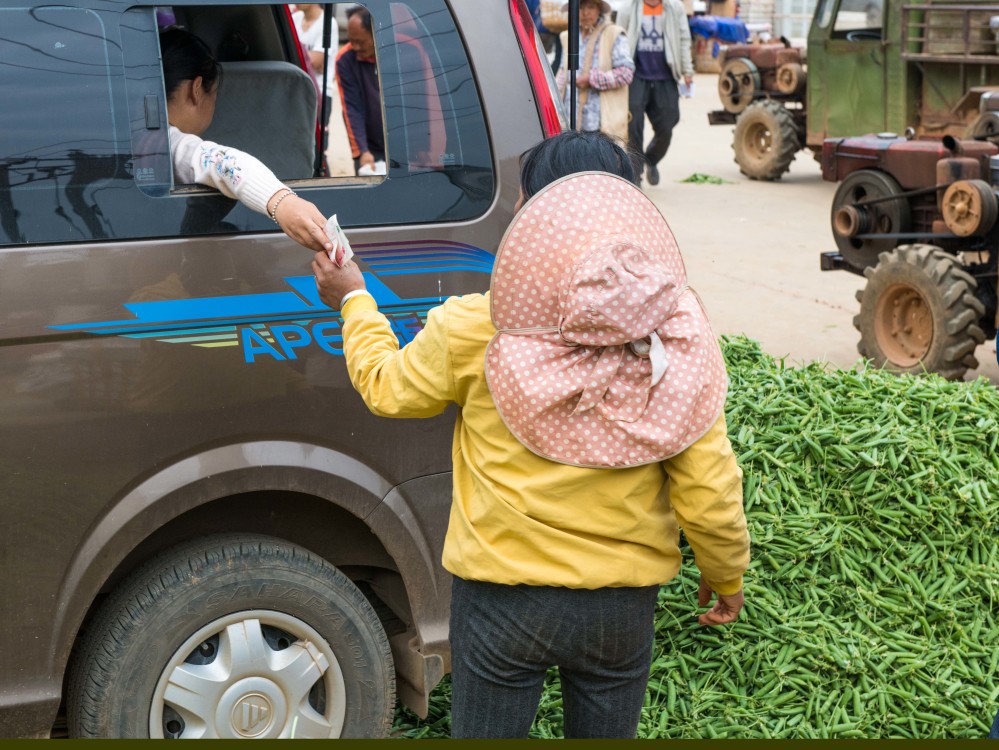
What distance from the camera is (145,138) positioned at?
2.93 metres

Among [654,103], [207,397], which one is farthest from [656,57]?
[207,397]

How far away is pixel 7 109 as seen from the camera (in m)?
2.79

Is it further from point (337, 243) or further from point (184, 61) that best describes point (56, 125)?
point (337, 243)

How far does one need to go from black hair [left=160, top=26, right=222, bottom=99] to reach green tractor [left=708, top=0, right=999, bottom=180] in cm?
1038

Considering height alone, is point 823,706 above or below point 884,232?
below

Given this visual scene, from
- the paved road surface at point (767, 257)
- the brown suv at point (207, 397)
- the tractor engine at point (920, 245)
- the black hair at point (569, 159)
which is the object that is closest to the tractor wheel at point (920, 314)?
the tractor engine at point (920, 245)

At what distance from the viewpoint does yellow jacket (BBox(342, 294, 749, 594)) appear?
241cm

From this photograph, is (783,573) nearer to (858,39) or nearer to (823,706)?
(823,706)

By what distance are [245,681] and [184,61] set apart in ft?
5.38

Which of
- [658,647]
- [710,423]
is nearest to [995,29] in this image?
[658,647]

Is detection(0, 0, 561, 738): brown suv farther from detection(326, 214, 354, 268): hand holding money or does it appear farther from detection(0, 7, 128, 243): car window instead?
detection(326, 214, 354, 268): hand holding money

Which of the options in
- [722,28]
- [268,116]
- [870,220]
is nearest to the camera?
[268,116]

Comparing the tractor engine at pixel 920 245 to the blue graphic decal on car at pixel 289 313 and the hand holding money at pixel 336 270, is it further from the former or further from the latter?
the hand holding money at pixel 336 270

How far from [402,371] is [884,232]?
6447mm
